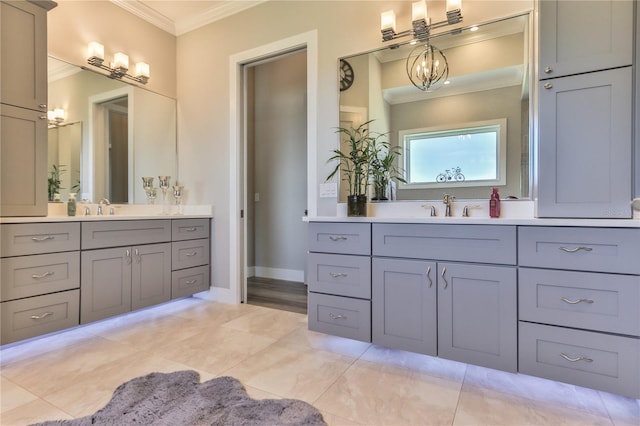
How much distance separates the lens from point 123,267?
Answer: 2.42m

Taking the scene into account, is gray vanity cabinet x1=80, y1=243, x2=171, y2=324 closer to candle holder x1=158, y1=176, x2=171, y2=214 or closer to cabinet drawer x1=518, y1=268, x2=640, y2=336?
candle holder x1=158, y1=176, x2=171, y2=214

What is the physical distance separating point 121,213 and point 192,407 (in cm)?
218

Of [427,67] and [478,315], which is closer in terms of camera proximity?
[478,315]

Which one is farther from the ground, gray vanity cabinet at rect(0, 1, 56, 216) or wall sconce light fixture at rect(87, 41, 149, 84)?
wall sconce light fixture at rect(87, 41, 149, 84)

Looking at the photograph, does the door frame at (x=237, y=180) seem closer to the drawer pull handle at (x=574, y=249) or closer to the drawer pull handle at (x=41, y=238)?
the drawer pull handle at (x=41, y=238)

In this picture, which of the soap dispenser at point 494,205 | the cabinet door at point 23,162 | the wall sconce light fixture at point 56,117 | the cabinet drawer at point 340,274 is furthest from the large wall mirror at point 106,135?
the soap dispenser at point 494,205

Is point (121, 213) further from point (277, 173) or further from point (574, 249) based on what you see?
point (574, 249)

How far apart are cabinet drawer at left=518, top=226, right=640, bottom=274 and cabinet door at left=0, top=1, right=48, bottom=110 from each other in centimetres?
298

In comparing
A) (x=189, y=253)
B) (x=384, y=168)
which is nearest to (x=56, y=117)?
(x=189, y=253)

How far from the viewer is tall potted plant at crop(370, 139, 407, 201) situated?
7.51 ft

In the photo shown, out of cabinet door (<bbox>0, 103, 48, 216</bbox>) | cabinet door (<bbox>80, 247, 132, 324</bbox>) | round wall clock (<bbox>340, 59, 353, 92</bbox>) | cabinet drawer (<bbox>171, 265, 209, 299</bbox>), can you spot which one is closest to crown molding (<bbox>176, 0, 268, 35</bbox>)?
round wall clock (<bbox>340, 59, 353, 92</bbox>)

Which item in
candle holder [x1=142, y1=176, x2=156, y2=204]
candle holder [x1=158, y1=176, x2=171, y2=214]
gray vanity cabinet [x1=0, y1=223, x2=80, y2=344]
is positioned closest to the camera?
gray vanity cabinet [x1=0, y1=223, x2=80, y2=344]

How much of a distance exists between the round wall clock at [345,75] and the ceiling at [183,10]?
110cm

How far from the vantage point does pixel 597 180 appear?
1.52 meters
